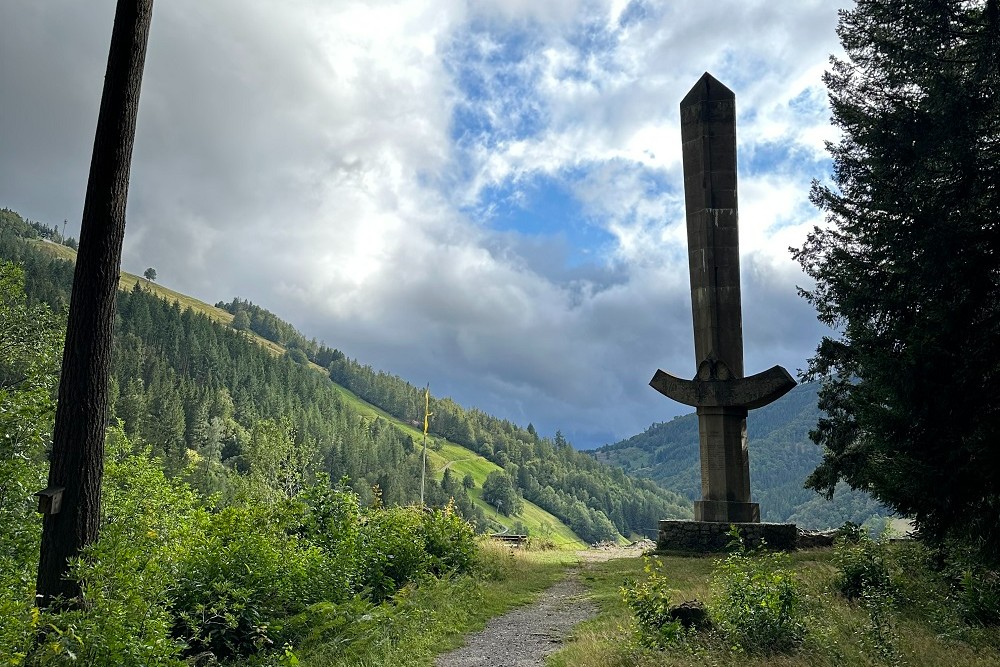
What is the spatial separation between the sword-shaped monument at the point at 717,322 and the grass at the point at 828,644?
7.98 meters

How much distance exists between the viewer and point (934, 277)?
8688 mm

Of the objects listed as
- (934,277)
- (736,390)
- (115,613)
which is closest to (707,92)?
(736,390)

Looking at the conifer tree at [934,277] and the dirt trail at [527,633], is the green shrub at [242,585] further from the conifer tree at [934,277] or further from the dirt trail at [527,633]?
the conifer tree at [934,277]

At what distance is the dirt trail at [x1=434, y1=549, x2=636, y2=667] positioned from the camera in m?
8.88

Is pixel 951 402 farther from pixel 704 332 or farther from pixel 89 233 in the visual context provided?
pixel 704 332

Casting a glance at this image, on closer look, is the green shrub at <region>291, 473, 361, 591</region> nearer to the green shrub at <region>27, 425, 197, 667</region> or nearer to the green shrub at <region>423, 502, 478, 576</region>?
the green shrub at <region>423, 502, 478, 576</region>

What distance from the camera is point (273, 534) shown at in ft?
37.7

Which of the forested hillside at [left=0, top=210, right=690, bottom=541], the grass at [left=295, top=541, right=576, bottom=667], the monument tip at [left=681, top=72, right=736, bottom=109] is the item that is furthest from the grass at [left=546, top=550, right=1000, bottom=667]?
the forested hillside at [left=0, top=210, right=690, bottom=541]

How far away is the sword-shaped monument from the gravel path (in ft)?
22.2

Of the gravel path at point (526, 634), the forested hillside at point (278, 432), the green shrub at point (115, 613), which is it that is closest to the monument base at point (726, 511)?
the gravel path at point (526, 634)

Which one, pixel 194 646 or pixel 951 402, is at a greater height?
pixel 951 402

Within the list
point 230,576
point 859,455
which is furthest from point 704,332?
point 230,576

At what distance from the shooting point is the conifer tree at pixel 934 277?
7973 millimetres

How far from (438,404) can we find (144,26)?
19237 cm
